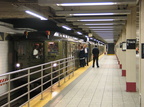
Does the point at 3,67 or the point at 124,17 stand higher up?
the point at 124,17

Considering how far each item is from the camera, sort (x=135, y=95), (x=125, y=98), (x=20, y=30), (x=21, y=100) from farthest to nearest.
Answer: (x=20, y=30)
(x=21, y=100)
(x=135, y=95)
(x=125, y=98)

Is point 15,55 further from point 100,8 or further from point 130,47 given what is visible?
point 130,47

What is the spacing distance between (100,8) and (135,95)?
10.0ft

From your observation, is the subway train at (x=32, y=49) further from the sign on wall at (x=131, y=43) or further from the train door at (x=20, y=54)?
the sign on wall at (x=131, y=43)

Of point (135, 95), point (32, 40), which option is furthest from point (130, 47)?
point (32, 40)

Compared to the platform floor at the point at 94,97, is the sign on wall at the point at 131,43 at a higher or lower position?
higher

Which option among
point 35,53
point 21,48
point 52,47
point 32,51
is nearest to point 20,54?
point 21,48

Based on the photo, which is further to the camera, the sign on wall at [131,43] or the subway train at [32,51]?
the subway train at [32,51]

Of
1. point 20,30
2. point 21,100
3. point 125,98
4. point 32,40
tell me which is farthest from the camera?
point 20,30

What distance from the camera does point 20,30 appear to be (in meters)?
10.3

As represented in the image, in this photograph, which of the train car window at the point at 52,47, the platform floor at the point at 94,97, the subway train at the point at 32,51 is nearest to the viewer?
the platform floor at the point at 94,97

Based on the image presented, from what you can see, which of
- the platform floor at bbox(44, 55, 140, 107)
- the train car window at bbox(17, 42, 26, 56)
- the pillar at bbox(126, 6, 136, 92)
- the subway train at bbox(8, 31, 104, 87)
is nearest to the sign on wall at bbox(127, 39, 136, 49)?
the pillar at bbox(126, 6, 136, 92)

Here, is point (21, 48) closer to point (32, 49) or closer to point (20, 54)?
point (20, 54)

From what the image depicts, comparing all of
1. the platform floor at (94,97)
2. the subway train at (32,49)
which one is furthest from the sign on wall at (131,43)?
the subway train at (32,49)
